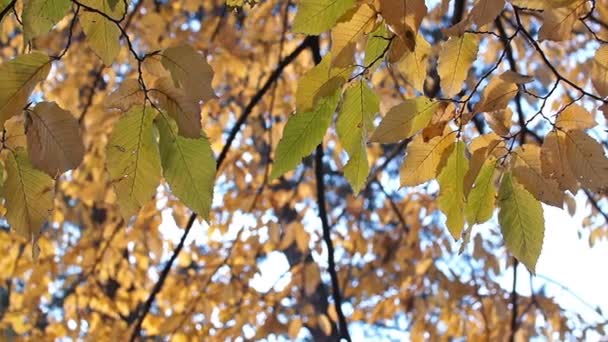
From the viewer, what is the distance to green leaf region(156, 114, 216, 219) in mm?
591

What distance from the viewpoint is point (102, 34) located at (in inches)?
26.4

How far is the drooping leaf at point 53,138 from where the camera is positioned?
0.54 metres

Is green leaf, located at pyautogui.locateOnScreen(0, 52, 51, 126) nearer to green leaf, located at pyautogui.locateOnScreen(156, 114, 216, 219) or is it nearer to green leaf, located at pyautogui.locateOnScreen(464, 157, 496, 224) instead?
green leaf, located at pyautogui.locateOnScreen(156, 114, 216, 219)

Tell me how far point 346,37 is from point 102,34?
23 centimetres

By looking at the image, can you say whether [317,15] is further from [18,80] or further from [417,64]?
[18,80]

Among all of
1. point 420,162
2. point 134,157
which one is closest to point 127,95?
point 134,157

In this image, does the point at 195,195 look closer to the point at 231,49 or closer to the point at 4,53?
the point at 231,49

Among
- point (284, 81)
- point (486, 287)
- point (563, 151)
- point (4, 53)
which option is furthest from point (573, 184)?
point (4, 53)

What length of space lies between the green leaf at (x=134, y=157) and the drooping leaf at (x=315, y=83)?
12 centimetres

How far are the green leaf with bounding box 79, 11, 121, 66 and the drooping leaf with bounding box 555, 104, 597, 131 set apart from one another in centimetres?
39

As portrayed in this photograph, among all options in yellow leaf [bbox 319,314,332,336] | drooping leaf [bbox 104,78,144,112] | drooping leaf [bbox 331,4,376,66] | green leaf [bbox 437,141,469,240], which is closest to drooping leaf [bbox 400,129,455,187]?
green leaf [bbox 437,141,469,240]

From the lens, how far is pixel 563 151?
61 centimetres

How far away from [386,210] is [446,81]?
7.48 feet

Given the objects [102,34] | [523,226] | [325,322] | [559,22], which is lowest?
[523,226]
